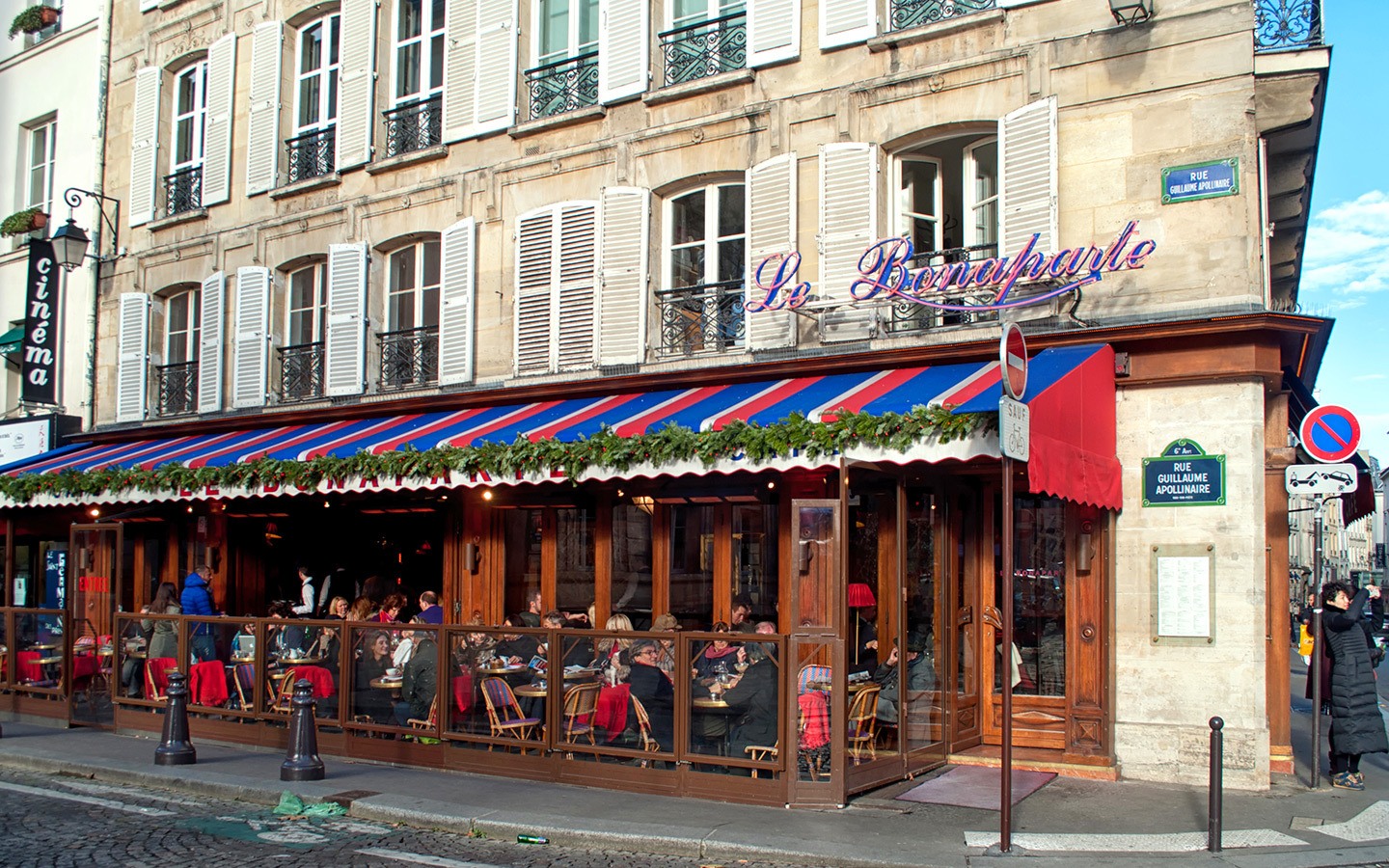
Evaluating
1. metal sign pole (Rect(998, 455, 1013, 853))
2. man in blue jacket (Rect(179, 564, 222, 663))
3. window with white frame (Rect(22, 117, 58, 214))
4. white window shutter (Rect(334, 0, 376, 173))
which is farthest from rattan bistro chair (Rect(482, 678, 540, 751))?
window with white frame (Rect(22, 117, 58, 214))

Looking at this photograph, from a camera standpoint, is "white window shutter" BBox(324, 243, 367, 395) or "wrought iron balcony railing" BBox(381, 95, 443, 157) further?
"white window shutter" BBox(324, 243, 367, 395)

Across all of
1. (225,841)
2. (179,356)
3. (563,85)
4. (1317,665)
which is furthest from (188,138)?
(1317,665)

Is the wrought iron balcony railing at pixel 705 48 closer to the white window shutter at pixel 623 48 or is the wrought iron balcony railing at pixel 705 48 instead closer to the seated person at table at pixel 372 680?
the white window shutter at pixel 623 48

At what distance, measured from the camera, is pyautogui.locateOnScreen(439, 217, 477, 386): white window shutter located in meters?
14.5

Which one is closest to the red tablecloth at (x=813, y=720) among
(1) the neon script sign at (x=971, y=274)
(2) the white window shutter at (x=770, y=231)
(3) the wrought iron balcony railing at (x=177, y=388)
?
(1) the neon script sign at (x=971, y=274)

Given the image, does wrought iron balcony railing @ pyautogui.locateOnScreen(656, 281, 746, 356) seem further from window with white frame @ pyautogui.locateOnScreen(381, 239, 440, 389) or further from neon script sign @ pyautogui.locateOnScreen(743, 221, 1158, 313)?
window with white frame @ pyautogui.locateOnScreen(381, 239, 440, 389)

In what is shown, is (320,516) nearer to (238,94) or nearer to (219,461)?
(219,461)

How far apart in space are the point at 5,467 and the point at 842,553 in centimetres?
1391

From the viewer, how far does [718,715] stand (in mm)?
9234

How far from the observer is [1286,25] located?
1027 centimetres

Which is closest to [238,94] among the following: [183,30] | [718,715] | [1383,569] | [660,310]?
[183,30]

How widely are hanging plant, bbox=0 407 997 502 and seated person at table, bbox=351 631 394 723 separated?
1.71 m

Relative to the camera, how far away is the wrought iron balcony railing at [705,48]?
42.5 ft

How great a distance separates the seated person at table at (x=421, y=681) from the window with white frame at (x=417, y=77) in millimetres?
7116
